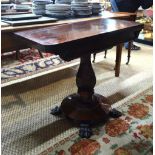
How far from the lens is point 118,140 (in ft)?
5.11

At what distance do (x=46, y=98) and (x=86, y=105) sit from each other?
1.70 feet

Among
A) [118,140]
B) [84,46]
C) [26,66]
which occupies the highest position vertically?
[84,46]

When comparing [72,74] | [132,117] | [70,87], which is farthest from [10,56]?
[132,117]

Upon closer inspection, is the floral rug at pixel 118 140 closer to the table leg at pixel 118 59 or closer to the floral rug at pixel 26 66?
the table leg at pixel 118 59

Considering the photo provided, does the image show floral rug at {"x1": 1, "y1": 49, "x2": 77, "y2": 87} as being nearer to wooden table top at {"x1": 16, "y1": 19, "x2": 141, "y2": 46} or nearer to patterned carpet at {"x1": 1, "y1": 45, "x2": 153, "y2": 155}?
patterned carpet at {"x1": 1, "y1": 45, "x2": 153, "y2": 155}

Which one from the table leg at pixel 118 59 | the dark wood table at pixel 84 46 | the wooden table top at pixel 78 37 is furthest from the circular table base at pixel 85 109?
the table leg at pixel 118 59

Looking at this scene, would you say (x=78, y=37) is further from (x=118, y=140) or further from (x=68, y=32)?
(x=118, y=140)

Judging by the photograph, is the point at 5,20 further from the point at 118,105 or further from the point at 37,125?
the point at 118,105

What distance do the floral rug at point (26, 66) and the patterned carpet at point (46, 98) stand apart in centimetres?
13

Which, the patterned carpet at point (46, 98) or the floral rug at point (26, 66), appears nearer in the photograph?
the patterned carpet at point (46, 98)

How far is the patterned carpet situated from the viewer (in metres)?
1.58

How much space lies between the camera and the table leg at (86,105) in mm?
1695

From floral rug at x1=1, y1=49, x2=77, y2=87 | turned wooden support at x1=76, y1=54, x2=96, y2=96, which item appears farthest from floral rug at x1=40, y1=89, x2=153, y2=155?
floral rug at x1=1, y1=49, x2=77, y2=87

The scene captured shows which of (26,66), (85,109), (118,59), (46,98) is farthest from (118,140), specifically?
(26,66)
